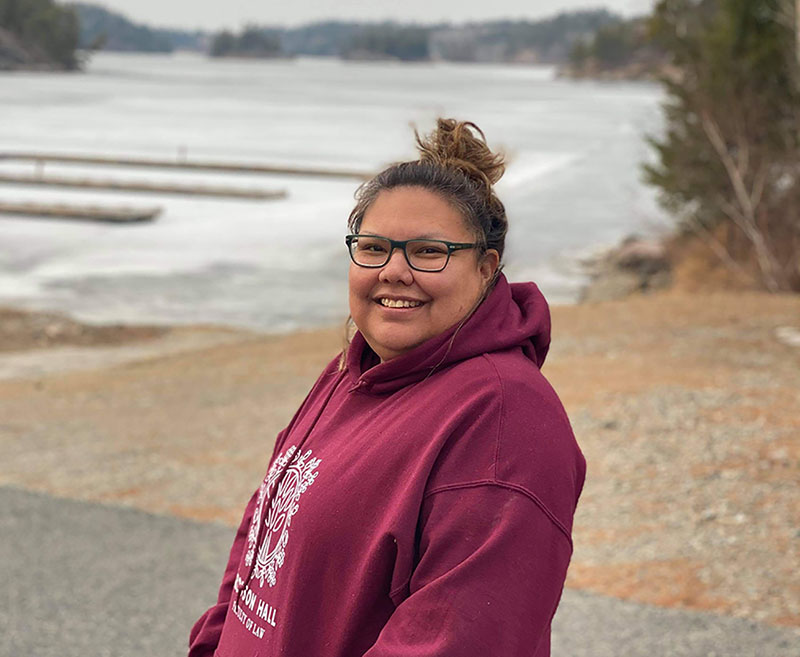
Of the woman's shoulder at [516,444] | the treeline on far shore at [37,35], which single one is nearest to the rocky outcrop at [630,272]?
the woman's shoulder at [516,444]

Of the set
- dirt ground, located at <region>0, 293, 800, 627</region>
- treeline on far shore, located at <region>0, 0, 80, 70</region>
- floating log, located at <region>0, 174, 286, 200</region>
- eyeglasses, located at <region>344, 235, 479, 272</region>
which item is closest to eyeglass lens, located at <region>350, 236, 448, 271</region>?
eyeglasses, located at <region>344, 235, 479, 272</region>

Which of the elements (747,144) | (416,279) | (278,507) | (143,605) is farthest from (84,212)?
(416,279)

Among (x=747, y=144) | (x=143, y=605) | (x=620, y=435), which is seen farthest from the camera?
(x=747, y=144)

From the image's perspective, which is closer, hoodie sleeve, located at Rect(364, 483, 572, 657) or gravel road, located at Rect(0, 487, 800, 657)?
hoodie sleeve, located at Rect(364, 483, 572, 657)

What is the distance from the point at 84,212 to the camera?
127 feet

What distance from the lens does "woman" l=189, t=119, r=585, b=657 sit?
5.40 ft

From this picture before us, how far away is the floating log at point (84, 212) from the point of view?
3878 centimetres

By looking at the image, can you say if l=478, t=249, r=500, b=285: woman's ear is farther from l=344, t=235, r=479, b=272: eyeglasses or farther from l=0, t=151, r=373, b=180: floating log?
l=0, t=151, r=373, b=180: floating log

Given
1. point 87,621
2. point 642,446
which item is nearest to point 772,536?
point 642,446

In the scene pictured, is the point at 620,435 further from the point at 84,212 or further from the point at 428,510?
the point at 84,212

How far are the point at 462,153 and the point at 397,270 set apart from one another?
26 centimetres

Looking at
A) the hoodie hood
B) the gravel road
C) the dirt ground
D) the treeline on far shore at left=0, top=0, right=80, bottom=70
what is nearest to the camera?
the hoodie hood

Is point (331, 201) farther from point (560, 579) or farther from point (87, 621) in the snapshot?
point (560, 579)

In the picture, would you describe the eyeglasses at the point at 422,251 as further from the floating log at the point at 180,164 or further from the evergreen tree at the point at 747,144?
the floating log at the point at 180,164
